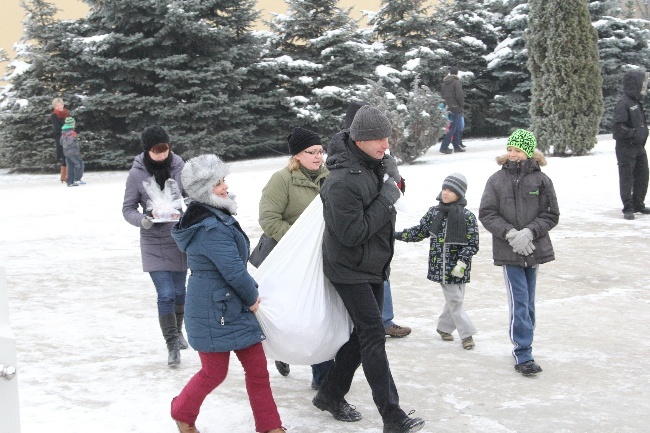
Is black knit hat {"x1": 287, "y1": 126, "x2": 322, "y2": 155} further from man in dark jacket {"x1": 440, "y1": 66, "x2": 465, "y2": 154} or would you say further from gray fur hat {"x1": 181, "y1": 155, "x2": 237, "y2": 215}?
man in dark jacket {"x1": 440, "y1": 66, "x2": 465, "y2": 154}

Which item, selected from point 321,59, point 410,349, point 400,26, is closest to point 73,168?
point 321,59

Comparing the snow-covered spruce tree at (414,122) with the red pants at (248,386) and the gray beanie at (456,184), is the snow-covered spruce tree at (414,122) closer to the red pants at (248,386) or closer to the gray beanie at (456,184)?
the gray beanie at (456,184)

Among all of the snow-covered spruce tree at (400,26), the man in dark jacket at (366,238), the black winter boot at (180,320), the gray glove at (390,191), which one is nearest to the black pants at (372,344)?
the man in dark jacket at (366,238)

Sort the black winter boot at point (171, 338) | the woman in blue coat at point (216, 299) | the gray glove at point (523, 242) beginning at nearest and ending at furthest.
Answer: the woman in blue coat at point (216, 299)
the gray glove at point (523, 242)
the black winter boot at point (171, 338)

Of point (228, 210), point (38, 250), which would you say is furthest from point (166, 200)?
point (38, 250)

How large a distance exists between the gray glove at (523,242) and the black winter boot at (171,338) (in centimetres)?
238

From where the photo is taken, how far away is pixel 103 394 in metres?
5.36

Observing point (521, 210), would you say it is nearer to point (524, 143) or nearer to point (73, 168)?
point (524, 143)

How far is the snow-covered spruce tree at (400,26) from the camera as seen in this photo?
25125mm

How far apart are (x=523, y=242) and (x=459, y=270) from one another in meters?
Result: 0.62

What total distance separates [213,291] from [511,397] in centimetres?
200

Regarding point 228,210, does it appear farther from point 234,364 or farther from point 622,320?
point 622,320

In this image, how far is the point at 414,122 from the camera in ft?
56.0

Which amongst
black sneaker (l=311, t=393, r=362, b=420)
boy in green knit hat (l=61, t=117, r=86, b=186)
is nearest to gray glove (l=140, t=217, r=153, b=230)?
black sneaker (l=311, t=393, r=362, b=420)
